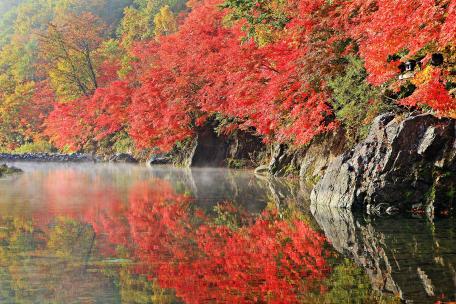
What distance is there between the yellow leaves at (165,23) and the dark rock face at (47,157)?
12.6 m

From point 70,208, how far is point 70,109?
32.0m

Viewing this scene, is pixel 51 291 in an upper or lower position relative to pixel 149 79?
upper

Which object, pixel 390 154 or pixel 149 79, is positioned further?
pixel 149 79

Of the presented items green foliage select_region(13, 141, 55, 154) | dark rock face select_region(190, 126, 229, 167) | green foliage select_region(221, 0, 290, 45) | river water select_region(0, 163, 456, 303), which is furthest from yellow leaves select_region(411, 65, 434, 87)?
green foliage select_region(13, 141, 55, 154)

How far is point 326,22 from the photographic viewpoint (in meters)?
16.0

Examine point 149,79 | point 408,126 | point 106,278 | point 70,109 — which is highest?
point 408,126

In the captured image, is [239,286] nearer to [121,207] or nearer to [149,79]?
[121,207]

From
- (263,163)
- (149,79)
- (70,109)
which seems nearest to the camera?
(263,163)

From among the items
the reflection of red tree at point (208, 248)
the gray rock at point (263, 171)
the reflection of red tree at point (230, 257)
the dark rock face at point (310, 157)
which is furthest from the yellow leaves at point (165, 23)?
the reflection of red tree at point (230, 257)

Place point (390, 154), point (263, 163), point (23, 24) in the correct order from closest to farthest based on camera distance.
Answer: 1. point (390, 154)
2. point (263, 163)
3. point (23, 24)

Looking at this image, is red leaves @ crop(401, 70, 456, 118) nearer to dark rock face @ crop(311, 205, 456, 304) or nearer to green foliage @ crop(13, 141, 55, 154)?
dark rock face @ crop(311, 205, 456, 304)

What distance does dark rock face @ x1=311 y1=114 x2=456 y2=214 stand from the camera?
10.7 metres

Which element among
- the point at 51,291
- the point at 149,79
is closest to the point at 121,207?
the point at 51,291

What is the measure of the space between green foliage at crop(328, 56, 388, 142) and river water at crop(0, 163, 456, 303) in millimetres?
2970
